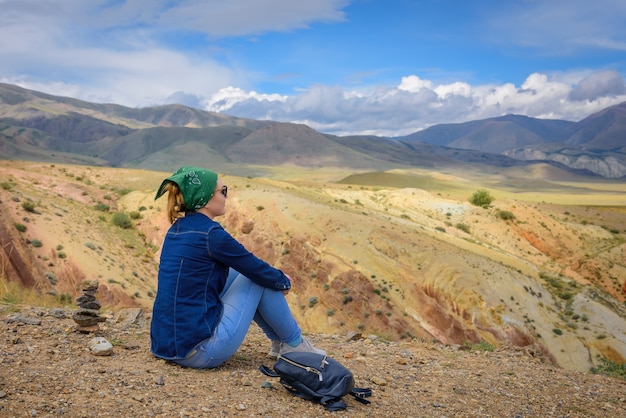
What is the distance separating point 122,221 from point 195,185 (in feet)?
75.0

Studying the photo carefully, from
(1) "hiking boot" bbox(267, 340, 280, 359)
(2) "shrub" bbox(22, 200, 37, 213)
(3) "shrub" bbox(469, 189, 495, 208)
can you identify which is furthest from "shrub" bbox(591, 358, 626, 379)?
(3) "shrub" bbox(469, 189, 495, 208)

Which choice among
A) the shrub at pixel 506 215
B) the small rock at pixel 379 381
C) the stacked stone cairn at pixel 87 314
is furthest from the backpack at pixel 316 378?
the shrub at pixel 506 215

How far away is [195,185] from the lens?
479cm

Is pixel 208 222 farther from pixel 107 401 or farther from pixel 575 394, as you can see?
pixel 575 394

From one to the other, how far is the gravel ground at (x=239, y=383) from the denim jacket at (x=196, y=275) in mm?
568

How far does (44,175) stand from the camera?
3067 centimetres

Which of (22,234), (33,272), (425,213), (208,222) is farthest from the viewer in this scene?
(425,213)

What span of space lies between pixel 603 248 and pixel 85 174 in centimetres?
4199

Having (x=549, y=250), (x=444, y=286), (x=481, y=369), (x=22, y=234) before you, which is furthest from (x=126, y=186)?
(x=549, y=250)

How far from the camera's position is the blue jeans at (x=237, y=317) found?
15.7 ft

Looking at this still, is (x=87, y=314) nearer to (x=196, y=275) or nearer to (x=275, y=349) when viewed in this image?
(x=196, y=275)

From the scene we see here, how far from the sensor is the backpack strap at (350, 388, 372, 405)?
485 cm

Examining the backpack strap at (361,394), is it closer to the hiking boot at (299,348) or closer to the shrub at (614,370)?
the hiking boot at (299,348)

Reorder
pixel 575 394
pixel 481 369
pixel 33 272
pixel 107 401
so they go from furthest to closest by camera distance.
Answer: pixel 33 272 < pixel 481 369 < pixel 575 394 < pixel 107 401
